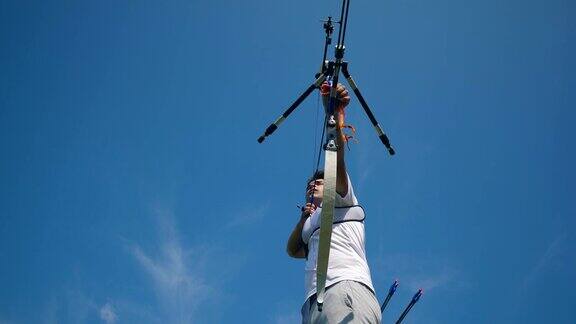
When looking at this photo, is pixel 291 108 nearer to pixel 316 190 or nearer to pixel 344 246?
pixel 316 190

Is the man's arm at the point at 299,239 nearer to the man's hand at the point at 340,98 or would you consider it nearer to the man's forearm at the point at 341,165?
the man's forearm at the point at 341,165

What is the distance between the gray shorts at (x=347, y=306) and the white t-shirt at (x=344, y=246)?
7 centimetres

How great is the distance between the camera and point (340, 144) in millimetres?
2932

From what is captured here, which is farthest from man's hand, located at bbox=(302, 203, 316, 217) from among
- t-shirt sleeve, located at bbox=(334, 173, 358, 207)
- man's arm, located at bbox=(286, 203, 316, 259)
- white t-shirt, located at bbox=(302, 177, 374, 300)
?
t-shirt sleeve, located at bbox=(334, 173, 358, 207)

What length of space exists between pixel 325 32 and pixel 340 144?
193 cm

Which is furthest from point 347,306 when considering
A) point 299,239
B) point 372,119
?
point 372,119

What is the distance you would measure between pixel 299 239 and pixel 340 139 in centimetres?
123

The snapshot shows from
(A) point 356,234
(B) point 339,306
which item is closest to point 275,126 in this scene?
(A) point 356,234

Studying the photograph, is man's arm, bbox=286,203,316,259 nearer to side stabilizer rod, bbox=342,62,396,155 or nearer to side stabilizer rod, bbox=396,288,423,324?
side stabilizer rod, bbox=342,62,396,155

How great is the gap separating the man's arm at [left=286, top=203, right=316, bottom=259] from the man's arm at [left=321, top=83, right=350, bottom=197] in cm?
67

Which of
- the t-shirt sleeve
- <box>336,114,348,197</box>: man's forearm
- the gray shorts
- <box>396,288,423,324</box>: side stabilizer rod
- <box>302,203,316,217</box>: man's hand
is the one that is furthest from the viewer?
<box>396,288,423,324</box>: side stabilizer rod

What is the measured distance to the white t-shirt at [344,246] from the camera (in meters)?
2.71

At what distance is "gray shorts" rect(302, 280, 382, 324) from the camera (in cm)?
234

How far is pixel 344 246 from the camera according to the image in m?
2.92
